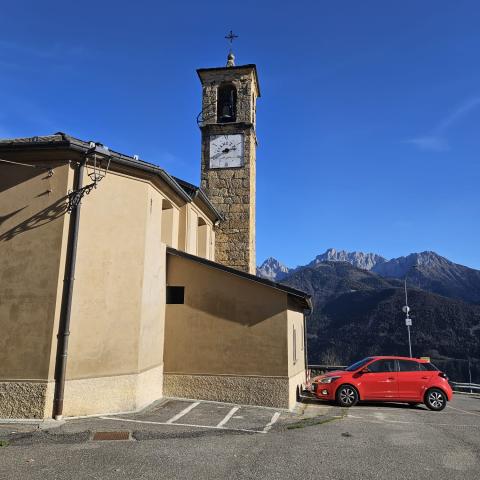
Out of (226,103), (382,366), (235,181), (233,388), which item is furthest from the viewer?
(226,103)

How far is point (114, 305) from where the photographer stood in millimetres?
10078

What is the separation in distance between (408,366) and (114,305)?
8588 millimetres

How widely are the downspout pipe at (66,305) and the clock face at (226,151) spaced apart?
37.6 ft

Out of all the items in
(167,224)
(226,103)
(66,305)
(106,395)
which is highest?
(226,103)

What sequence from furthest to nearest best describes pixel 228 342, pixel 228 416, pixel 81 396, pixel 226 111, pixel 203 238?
pixel 226 111 → pixel 203 238 → pixel 228 342 → pixel 228 416 → pixel 81 396

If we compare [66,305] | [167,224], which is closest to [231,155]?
[167,224]

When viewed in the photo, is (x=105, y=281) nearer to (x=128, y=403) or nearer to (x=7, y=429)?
(x=128, y=403)

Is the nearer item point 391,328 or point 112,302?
point 112,302

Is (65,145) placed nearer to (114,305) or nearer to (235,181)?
(114,305)

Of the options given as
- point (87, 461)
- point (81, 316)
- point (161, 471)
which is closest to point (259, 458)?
point (161, 471)

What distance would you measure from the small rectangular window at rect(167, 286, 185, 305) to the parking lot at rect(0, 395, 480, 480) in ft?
9.68

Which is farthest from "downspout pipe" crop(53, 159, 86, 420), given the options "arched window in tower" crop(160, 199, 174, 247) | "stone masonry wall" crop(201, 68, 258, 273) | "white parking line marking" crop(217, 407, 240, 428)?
"stone masonry wall" crop(201, 68, 258, 273)

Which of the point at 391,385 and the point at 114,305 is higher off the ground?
the point at 114,305

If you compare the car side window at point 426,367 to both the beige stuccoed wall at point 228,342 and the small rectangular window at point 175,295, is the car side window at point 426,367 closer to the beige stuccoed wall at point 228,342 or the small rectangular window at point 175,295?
the beige stuccoed wall at point 228,342
